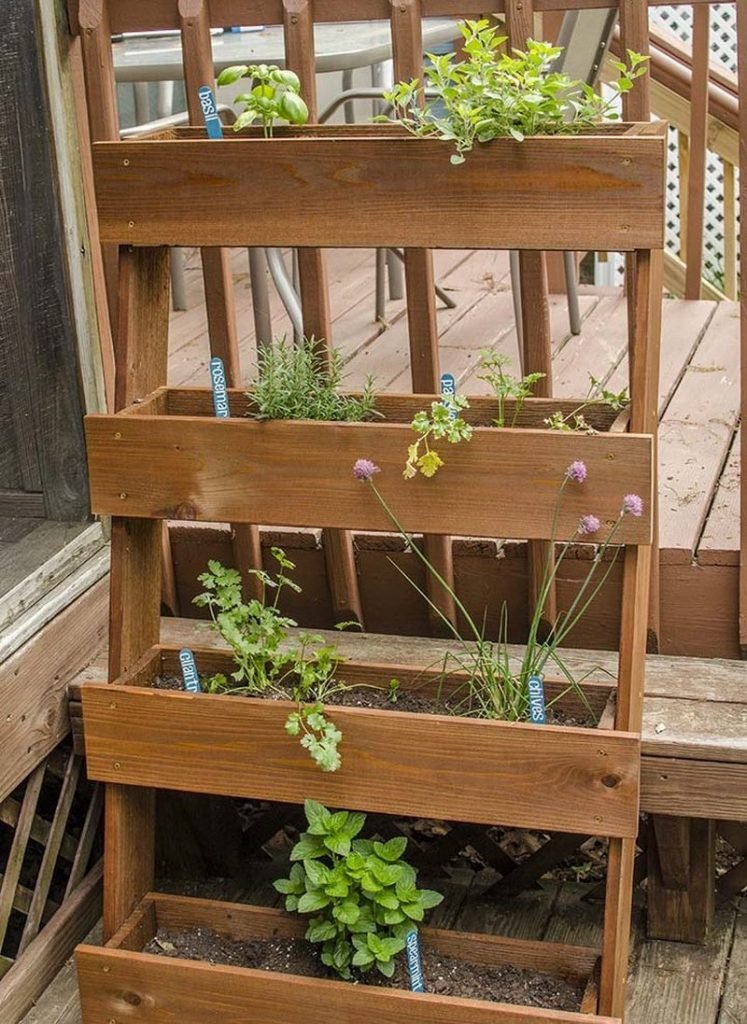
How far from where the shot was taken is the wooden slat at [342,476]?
6.92 ft

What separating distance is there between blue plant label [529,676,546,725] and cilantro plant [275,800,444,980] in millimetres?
295

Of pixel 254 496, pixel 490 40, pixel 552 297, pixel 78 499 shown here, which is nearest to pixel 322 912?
pixel 254 496

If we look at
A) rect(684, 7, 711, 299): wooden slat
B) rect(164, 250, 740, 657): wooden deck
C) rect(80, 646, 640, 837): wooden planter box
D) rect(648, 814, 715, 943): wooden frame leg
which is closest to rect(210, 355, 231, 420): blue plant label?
rect(80, 646, 640, 837): wooden planter box

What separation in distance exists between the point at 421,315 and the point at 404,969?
1092mm

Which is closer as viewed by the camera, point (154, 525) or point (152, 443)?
point (152, 443)

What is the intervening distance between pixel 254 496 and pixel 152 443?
0.61 feet

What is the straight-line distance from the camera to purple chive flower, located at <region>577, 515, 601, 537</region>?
210 centimetres

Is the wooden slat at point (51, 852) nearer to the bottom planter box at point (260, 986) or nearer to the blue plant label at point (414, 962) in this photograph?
the bottom planter box at point (260, 986)

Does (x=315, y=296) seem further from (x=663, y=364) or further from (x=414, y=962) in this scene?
(x=663, y=364)

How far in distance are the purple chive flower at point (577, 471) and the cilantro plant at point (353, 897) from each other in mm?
647

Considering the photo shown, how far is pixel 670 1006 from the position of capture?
2.54 m

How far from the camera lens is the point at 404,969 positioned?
2312mm

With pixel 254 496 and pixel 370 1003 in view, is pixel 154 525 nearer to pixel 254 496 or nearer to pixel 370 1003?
pixel 254 496

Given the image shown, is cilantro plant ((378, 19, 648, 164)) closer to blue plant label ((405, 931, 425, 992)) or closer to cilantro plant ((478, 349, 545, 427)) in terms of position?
cilantro plant ((478, 349, 545, 427))
